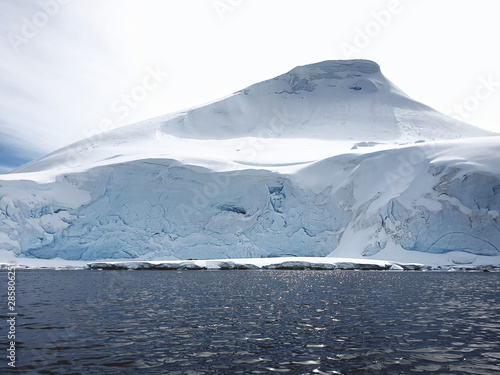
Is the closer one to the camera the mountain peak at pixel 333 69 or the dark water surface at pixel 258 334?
the dark water surface at pixel 258 334

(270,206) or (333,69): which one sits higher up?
(333,69)

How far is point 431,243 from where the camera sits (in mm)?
37344

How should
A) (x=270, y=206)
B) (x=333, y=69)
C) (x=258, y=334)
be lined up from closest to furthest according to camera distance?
1. (x=258, y=334)
2. (x=270, y=206)
3. (x=333, y=69)

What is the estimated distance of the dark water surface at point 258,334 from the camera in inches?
284

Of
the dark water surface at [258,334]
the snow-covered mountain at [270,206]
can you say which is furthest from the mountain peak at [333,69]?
the dark water surface at [258,334]

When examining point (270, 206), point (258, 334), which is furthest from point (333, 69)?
point (258, 334)

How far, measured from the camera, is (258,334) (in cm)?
988

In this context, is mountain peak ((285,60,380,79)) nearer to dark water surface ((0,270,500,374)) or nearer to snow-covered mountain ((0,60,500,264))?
snow-covered mountain ((0,60,500,264))

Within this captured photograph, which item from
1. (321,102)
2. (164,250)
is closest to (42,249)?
(164,250)

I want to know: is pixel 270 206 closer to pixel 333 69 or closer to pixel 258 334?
pixel 258 334

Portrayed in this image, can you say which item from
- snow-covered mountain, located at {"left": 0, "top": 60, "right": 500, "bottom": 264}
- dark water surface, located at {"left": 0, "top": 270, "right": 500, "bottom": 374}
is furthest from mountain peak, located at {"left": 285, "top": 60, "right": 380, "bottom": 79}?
dark water surface, located at {"left": 0, "top": 270, "right": 500, "bottom": 374}

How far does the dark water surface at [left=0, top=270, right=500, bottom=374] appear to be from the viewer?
720 centimetres

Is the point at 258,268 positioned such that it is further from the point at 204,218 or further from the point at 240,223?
the point at 204,218

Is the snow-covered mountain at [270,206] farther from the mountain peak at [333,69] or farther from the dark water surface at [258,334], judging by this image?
the mountain peak at [333,69]
